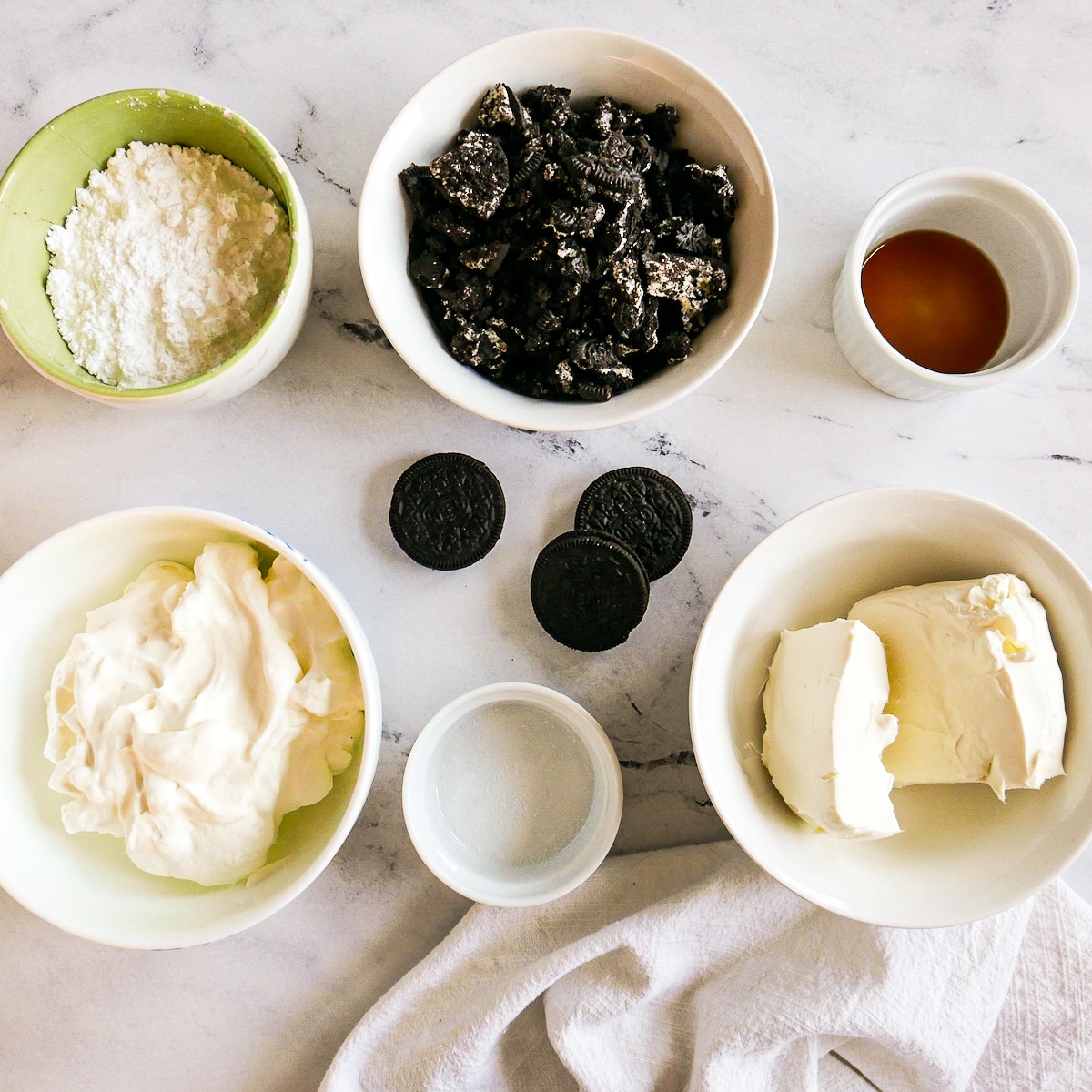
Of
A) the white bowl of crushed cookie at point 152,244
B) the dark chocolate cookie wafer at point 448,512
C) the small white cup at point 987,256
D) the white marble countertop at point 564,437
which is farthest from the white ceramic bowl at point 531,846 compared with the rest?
the small white cup at point 987,256

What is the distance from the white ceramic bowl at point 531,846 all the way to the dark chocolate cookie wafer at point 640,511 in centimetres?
25

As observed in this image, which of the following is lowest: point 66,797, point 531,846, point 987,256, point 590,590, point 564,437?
point 531,846

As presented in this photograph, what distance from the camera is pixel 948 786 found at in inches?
42.8

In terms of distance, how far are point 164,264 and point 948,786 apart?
121 centimetres

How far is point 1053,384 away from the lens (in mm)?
1242

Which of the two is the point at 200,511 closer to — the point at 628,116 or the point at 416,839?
the point at 416,839

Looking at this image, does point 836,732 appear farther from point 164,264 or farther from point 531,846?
point 164,264

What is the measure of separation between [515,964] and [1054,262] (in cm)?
122

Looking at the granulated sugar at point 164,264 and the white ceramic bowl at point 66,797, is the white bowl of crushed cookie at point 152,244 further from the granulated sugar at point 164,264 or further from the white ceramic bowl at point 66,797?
the white ceramic bowl at point 66,797

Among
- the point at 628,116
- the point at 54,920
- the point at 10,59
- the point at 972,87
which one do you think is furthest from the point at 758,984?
the point at 10,59

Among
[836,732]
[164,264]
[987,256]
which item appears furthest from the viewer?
[987,256]

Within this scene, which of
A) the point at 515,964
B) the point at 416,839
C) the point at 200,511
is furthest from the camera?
the point at 515,964

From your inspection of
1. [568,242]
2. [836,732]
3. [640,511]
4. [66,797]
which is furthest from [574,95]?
[66,797]

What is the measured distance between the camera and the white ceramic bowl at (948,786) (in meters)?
0.97
